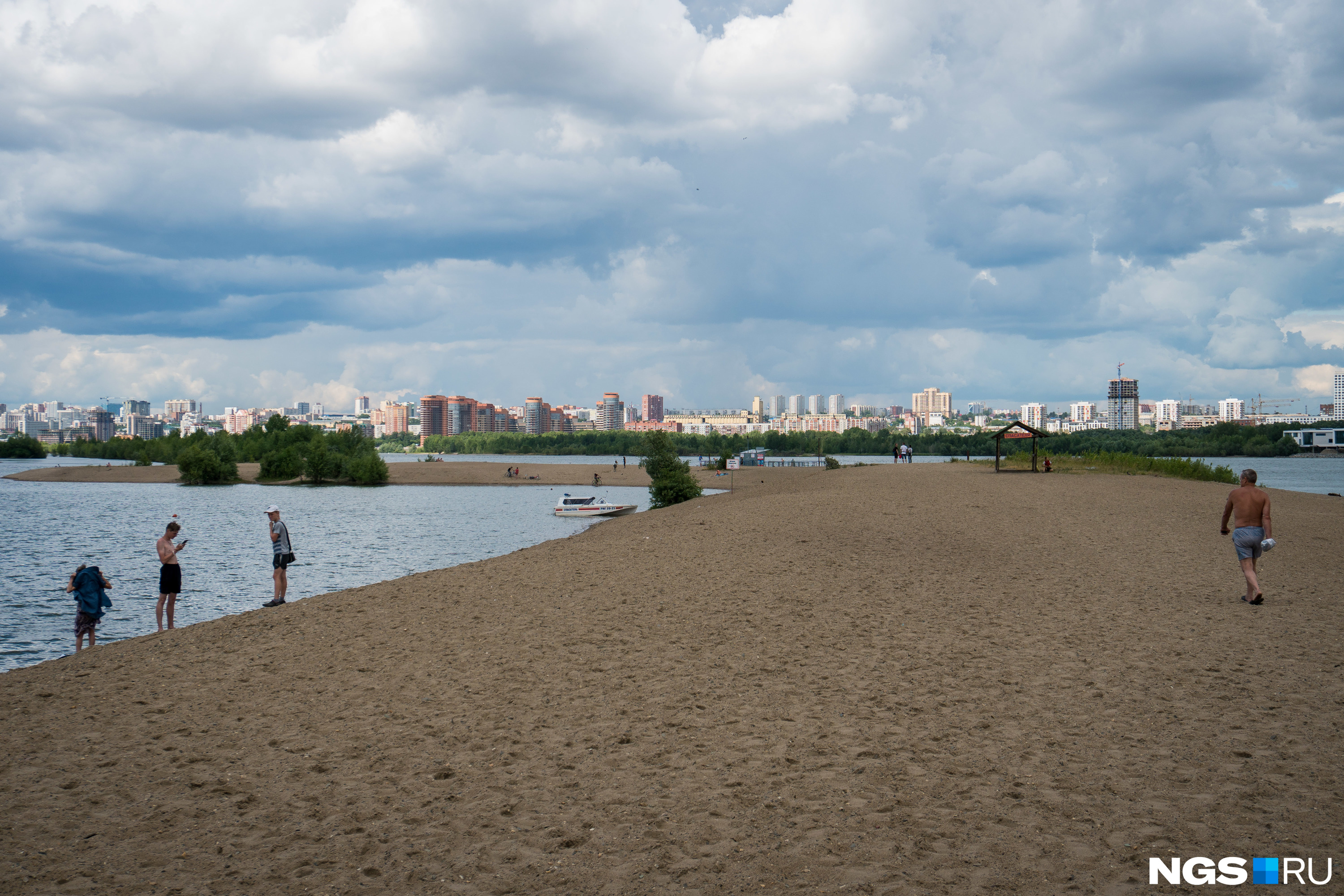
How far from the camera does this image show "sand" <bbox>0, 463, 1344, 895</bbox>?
511 cm

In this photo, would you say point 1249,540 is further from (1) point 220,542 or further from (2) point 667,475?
(1) point 220,542

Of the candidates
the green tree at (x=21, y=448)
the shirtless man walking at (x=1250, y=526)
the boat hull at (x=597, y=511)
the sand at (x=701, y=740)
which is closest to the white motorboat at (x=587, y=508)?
the boat hull at (x=597, y=511)

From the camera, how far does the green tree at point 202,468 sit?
92.9 meters

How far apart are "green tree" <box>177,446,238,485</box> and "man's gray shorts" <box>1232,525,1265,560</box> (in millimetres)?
100638

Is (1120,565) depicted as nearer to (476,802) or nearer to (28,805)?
(476,802)

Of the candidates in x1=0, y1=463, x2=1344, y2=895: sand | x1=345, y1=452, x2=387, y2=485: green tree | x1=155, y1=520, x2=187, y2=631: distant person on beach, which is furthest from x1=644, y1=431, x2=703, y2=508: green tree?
x1=345, y1=452, x2=387, y2=485: green tree

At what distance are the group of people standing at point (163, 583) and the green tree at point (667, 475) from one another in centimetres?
2802

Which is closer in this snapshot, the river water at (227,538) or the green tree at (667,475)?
the river water at (227,538)

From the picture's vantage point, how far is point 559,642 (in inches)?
435

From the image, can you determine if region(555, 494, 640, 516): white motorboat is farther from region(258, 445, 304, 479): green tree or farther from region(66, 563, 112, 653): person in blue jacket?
region(258, 445, 304, 479): green tree

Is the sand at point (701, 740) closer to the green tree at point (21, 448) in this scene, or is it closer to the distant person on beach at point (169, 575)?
the distant person on beach at point (169, 575)

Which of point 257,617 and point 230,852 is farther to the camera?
point 257,617

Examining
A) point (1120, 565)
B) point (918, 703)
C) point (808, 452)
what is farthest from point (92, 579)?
point (808, 452)

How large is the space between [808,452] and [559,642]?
15683 centimetres
